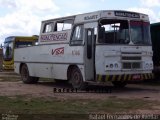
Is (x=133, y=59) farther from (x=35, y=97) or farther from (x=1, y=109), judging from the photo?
(x=1, y=109)

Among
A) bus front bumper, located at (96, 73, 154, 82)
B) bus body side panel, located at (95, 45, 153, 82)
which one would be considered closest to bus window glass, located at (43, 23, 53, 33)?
bus body side panel, located at (95, 45, 153, 82)

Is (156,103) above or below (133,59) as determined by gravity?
below

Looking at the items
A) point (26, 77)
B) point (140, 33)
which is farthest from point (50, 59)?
point (140, 33)

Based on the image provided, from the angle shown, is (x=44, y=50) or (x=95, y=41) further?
(x=44, y=50)

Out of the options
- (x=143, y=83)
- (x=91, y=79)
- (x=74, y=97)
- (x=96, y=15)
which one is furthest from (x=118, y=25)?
(x=143, y=83)

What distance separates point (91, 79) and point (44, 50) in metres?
3.64

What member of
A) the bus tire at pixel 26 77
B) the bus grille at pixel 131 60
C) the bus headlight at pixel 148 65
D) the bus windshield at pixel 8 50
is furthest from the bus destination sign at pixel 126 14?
the bus windshield at pixel 8 50

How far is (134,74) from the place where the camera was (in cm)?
1571

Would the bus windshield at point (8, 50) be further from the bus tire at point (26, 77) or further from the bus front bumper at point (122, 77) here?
the bus front bumper at point (122, 77)

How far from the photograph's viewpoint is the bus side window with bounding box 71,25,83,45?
1608 centimetres

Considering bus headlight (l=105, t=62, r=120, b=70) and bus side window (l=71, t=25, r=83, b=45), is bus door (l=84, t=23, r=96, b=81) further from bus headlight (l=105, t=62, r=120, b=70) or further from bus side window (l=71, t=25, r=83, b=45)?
bus headlight (l=105, t=62, r=120, b=70)

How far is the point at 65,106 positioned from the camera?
1184 centimetres

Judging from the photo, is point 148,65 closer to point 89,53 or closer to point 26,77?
point 89,53

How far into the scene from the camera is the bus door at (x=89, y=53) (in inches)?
614
